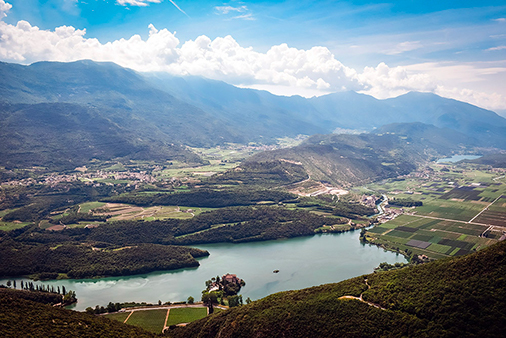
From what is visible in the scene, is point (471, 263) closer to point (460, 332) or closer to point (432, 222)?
point (460, 332)

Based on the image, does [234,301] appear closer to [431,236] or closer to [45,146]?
[431,236]

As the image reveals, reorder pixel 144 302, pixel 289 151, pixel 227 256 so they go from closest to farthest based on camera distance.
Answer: pixel 144 302
pixel 227 256
pixel 289 151

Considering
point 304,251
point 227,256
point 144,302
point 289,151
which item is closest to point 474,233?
point 304,251

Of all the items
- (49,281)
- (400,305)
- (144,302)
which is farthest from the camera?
(49,281)

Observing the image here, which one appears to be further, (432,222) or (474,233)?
(432,222)

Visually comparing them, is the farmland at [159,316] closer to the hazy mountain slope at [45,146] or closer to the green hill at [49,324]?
the green hill at [49,324]

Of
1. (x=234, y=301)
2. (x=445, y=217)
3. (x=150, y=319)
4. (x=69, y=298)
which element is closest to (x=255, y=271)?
(x=234, y=301)

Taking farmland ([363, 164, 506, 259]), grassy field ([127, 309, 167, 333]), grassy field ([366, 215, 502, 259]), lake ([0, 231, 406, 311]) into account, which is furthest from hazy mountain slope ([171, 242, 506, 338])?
farmland ([363, 164, 506, 259])

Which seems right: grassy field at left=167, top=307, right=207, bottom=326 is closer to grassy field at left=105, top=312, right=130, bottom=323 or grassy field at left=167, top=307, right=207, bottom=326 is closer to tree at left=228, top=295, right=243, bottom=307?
tree at left=228, top=295, right=243, bottom=307
